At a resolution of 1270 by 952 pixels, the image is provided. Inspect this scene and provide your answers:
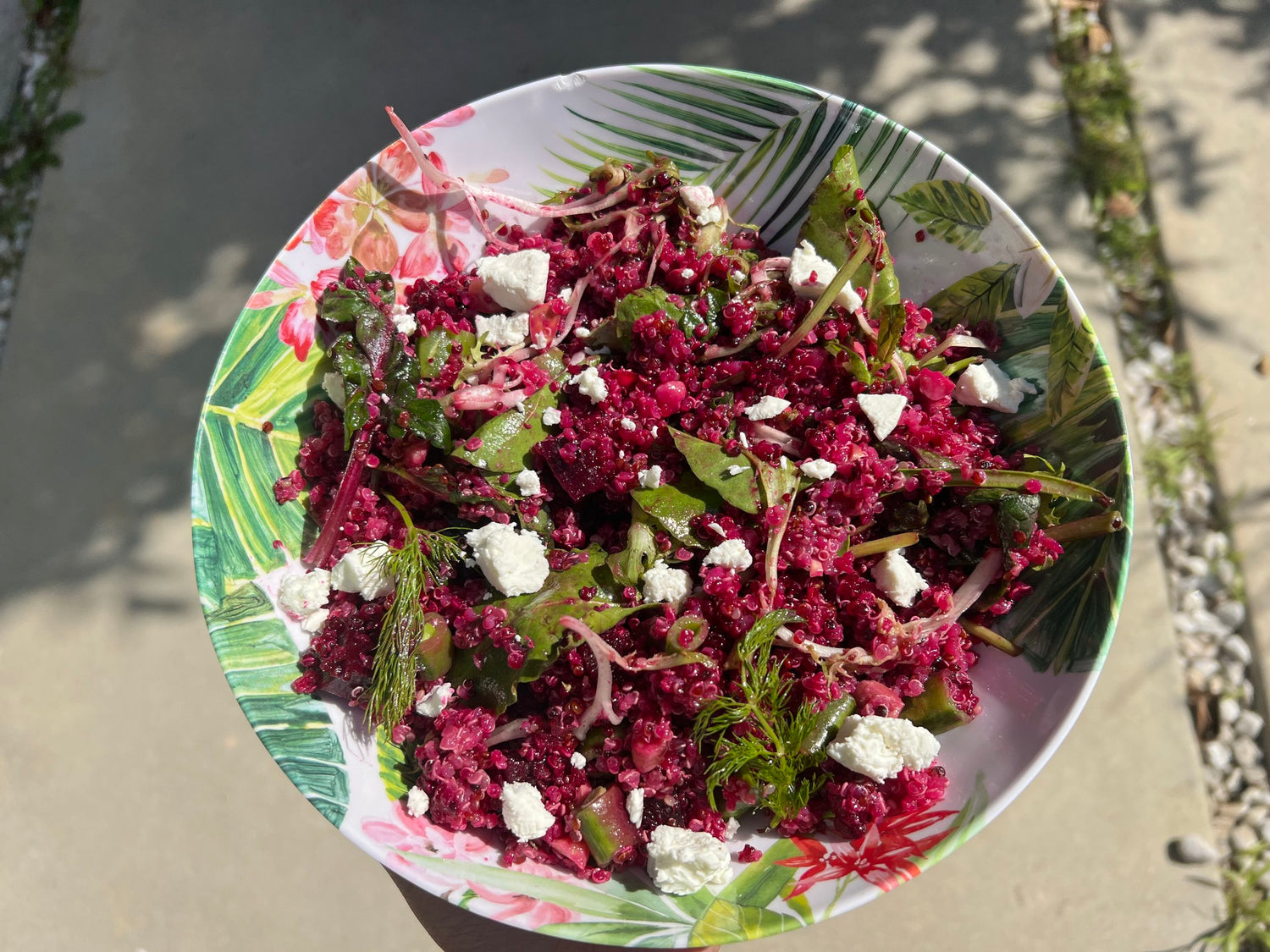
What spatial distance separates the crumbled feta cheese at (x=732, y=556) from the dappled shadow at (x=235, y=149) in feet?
7.08

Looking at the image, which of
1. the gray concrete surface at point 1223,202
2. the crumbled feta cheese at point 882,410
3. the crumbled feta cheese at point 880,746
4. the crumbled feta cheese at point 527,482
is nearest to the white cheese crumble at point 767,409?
the crumbled feta cheese at point 882,410

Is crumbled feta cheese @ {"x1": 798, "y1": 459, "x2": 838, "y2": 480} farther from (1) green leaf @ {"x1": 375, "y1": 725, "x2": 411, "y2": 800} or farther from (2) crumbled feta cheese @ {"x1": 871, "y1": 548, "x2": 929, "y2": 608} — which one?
(1) green leaf @ {"x1": 375, "y1": 725, "x2": 411, "y2": 800}

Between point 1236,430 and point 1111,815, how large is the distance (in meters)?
1.29

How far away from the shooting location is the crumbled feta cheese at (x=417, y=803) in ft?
4.54

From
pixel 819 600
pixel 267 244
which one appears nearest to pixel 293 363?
pixel 819 600

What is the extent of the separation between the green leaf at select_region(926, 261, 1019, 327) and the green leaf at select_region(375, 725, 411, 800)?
1.22 meters

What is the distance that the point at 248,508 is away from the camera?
1.47 m

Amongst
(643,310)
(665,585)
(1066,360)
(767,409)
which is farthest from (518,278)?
(1066,360)

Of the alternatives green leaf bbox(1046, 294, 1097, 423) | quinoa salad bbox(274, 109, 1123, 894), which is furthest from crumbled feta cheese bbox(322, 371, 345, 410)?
green leaf bbox(1046, 294, 1097, 423)

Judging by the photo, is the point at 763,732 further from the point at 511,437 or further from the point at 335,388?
the point at 335,388

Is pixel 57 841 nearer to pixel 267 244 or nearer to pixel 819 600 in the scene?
pixel 267 244

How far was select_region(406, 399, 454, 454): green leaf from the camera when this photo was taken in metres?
1.38

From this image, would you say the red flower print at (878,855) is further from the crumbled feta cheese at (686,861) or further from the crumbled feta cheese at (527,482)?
the crumbled feta cheese at (527,482)

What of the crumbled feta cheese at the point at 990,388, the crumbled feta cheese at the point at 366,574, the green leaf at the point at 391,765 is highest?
the crumbled feta cheese at the point at 990,388
